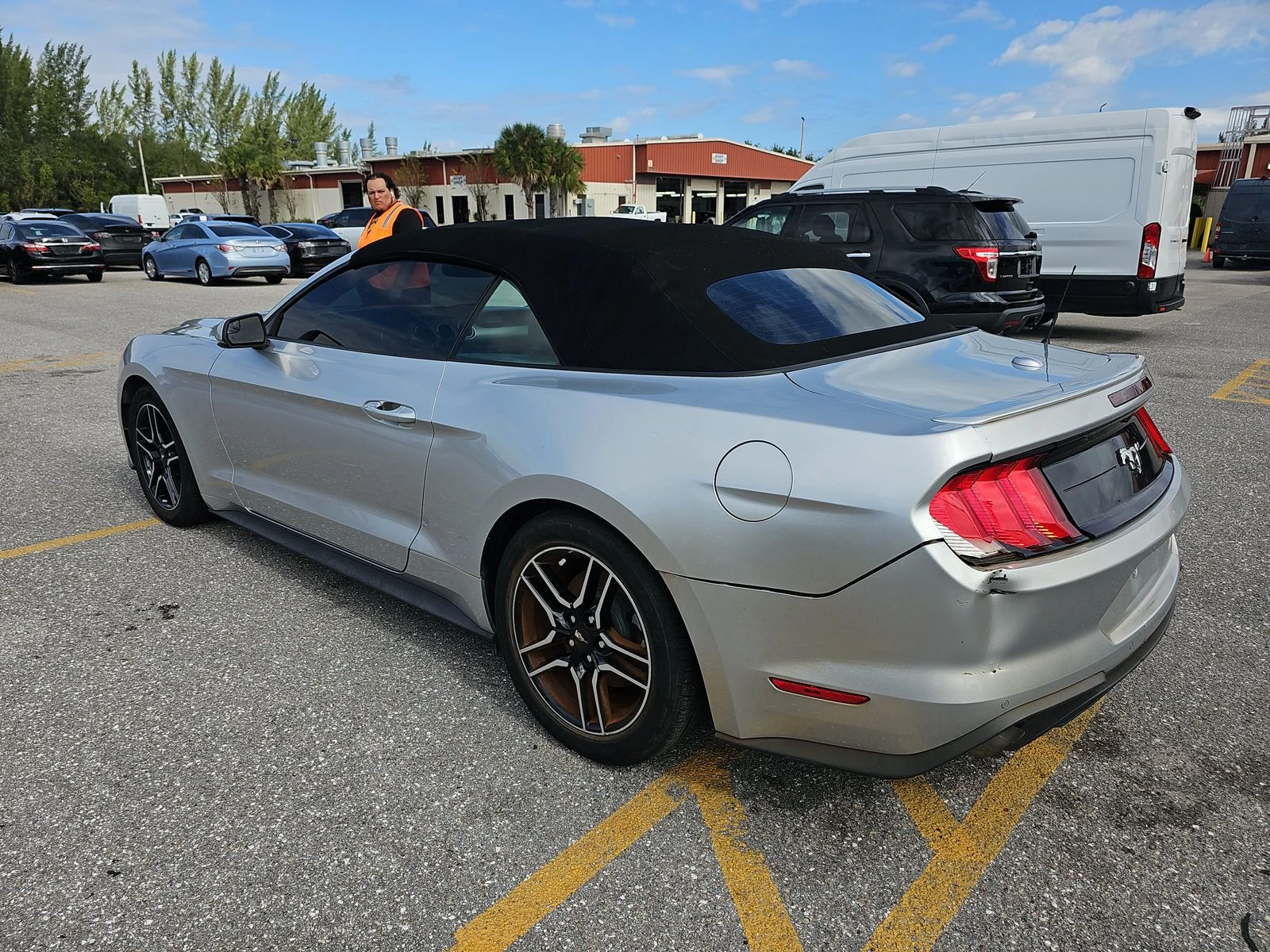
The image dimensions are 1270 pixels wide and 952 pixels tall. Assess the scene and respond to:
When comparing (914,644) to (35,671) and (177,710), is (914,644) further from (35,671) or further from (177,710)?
(35,671)

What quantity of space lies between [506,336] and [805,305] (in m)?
0.95

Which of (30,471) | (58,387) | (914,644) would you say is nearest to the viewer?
(914,644)

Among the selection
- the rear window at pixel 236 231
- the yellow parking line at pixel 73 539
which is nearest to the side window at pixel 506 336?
the yellow parking line at pixel 73 539

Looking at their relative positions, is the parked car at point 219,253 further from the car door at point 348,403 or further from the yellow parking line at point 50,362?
the car door at point 348,403

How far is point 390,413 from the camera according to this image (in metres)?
2.91

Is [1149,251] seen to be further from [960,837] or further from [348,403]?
[348,403]

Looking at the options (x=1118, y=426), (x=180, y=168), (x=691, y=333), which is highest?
(x=180, y=168)

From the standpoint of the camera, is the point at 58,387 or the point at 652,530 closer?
the point at 652,530

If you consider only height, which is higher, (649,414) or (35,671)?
(649,414)

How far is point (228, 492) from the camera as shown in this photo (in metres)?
3.86

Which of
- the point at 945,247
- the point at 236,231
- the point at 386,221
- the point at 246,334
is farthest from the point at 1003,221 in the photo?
the point at 236,231

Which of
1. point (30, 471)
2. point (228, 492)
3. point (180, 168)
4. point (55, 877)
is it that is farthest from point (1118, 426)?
point (180, 168)

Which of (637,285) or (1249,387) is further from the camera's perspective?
(1249,387)

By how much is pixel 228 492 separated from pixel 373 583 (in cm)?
115
